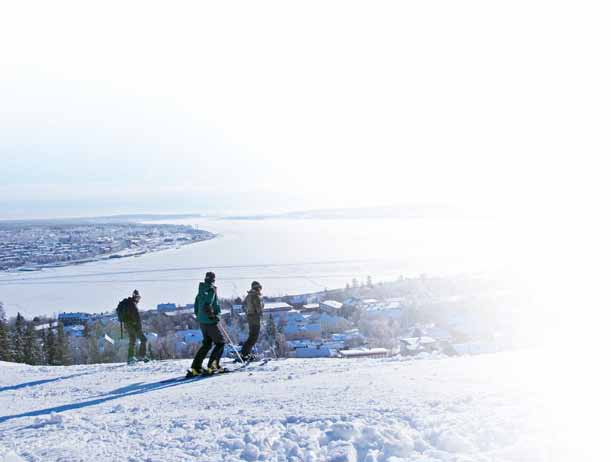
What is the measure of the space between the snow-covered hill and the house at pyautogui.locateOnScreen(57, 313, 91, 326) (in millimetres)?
→ 30522

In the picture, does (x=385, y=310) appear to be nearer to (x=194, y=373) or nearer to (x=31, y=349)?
(x=31, y=349)

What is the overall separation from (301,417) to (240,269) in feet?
180

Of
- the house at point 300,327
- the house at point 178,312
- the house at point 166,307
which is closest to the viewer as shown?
the house at point 300,327

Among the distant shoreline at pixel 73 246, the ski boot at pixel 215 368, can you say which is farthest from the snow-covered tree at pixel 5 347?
the distant shoreline at pixel 73 246

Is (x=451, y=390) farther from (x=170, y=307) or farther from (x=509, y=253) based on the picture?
(x=509, y=253)

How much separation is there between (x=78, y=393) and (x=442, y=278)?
160 ft

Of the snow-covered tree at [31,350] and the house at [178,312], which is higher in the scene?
the snow-covered tree at [31,350]

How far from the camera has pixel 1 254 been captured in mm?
79438

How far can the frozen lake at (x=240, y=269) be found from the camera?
160 feet

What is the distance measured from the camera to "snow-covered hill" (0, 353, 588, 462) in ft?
16.5

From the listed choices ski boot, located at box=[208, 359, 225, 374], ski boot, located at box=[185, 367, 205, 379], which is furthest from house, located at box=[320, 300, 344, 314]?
ski boot, located at box=[185, 367, 205, 379]

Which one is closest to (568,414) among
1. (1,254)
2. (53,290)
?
(53,290)

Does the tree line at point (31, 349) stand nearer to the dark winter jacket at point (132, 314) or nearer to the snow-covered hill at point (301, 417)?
the dark winter jacket at point (132, 314)

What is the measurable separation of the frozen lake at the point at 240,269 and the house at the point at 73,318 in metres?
3.12
